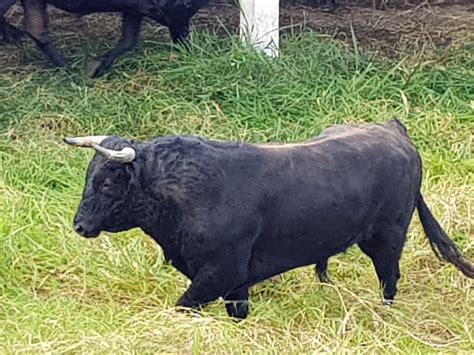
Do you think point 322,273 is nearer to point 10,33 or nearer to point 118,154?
point 118,154

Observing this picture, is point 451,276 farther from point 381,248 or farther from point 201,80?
point 201,80

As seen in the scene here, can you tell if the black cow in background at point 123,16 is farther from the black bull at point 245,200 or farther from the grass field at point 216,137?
the black bull at point 245,200

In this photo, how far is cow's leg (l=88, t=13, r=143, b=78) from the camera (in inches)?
340

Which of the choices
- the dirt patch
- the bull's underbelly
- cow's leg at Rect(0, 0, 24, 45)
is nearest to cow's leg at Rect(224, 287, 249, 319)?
the bull's underbelly

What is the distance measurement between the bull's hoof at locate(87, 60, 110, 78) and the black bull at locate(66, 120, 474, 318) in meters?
3.73

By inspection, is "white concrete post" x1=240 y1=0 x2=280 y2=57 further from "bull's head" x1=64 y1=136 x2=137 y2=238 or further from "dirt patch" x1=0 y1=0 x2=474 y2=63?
"bull's head" x1=64 y1=136 x2=137 y2=238

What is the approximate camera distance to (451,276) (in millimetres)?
5773

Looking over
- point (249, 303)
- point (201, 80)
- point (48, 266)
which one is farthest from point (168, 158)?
point (201, 80)

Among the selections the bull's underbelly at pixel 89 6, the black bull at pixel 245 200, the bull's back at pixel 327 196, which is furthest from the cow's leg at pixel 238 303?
the bull's underbelly at pixel 89 6

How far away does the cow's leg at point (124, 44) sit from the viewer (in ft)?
28.4

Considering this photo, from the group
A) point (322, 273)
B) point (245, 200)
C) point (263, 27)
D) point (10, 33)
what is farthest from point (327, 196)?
point (10, 33)

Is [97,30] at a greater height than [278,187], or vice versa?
[278,187]

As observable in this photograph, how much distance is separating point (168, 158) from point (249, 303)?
31.9 inches

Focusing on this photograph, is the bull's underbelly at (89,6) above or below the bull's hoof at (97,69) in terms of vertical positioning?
above
